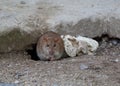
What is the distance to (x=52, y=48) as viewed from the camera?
7.75 meters

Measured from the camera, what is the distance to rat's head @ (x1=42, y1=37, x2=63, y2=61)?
766 cm

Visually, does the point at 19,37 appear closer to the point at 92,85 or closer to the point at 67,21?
the point at 67,21

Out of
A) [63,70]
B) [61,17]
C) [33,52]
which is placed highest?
[61,17]

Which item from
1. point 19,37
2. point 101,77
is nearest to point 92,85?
point 101,77

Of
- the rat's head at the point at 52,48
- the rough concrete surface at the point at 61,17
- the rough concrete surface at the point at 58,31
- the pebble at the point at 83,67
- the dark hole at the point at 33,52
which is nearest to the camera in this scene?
the rough concrete surface at the point at 58,31

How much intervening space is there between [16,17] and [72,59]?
123 cm

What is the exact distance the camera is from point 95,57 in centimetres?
742

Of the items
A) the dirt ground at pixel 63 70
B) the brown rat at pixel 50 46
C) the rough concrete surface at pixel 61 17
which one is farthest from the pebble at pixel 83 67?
the rough concrete surface at pixel 61 17

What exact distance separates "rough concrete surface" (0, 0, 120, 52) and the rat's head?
27cm

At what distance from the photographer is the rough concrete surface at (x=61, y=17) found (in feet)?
25.5

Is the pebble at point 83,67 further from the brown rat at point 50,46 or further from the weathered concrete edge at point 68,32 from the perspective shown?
the weathered concrete edge at point 68,32

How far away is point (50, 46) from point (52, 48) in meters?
0.05

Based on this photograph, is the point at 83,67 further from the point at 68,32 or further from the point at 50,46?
the point at 68,32

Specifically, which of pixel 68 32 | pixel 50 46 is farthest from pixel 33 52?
pixel 68 32
